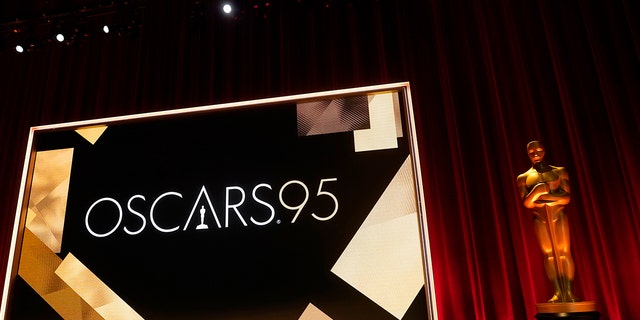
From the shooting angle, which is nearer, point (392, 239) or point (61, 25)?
point (392, 239)

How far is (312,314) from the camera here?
282 centimetres

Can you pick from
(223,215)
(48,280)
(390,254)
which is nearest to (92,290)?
(48,280)

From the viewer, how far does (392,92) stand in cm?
323

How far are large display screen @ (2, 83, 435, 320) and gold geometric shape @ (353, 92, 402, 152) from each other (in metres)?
0.01

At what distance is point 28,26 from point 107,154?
3.80 feet

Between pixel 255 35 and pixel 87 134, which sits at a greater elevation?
pixel 255 35

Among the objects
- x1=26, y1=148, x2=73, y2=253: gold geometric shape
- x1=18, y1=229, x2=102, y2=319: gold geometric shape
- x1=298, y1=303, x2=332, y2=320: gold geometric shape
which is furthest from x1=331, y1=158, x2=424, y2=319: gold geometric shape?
x1=26, y1=148, x2=73, y2=253: gold geometric shape

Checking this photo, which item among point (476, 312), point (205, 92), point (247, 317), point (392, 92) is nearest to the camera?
point (476, 312)

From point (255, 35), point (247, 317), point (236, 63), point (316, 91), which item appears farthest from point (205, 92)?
point (247, 317)

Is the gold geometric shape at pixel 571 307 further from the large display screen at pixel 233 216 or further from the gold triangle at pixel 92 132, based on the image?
the gold triangle at pixel 92 132

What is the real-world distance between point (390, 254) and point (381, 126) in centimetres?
92

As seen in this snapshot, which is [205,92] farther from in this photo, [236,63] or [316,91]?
[316,91]

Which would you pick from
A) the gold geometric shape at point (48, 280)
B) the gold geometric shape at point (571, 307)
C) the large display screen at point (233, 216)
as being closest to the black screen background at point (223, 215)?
the large display screen at point (233, 216)

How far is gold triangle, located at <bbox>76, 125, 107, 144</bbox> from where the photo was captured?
3.50 meters
